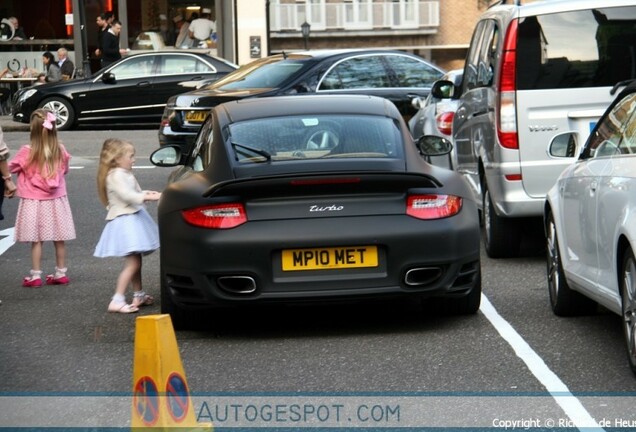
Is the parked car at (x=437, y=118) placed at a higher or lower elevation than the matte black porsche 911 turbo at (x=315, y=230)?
lower

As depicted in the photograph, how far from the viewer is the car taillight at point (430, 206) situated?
8234 millimetres

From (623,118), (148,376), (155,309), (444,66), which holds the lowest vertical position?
(444,66)

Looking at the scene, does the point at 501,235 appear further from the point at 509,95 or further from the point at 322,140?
the point at 322,140

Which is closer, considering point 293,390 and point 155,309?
point 293,390

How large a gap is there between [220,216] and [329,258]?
0.65 meters

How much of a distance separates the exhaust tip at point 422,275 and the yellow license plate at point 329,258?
0.72ft

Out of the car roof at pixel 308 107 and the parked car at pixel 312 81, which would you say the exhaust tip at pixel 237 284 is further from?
the parked car at pixel 312 81

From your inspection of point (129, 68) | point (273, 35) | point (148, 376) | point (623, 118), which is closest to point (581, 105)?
point (623, 118)

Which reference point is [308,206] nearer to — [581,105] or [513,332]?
[513,332]

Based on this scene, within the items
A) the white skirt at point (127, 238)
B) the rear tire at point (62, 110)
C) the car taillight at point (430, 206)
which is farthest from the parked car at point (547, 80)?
the rear tire at point (62, 110)

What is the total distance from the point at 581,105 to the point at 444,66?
145 ft

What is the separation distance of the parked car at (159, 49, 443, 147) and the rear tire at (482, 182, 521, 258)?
5.12 meters

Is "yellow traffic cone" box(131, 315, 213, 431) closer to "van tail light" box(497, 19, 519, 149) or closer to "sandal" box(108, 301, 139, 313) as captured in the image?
"sandal" box(108, 301, 139, 313)

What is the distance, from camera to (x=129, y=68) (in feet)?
92.8
